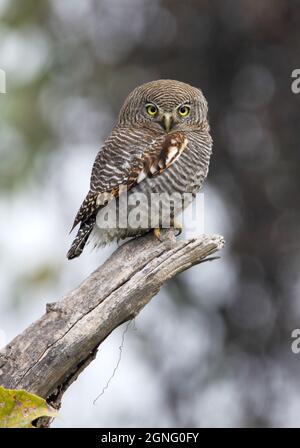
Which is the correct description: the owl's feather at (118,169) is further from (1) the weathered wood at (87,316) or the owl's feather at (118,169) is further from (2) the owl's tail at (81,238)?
(1) the weathered wood at (87,316)

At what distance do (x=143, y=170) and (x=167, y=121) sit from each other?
0.52 metres

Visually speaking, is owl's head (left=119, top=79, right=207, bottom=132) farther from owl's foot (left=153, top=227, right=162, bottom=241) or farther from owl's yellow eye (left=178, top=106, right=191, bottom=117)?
owl's foot (left=153, top=227, right=162, bottom=241)

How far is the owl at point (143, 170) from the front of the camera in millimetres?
5711

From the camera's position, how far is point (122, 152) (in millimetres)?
5762

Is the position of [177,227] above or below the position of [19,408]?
above

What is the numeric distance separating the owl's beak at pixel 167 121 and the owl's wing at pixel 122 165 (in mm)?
232

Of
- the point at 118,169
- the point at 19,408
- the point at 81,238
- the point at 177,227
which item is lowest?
the point at 19,408

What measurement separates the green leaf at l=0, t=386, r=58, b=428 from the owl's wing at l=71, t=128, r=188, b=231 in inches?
86.3

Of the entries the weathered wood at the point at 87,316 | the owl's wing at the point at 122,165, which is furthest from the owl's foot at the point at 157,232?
the weathered wood at the point at 87,316

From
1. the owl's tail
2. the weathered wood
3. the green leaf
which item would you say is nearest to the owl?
the owl's tail

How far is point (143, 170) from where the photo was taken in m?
5.74

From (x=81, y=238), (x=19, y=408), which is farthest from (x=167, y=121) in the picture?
(x=19, y=408)

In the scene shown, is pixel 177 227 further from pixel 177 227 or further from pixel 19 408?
pixel 19 408

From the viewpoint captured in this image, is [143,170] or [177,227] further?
[177,227]
